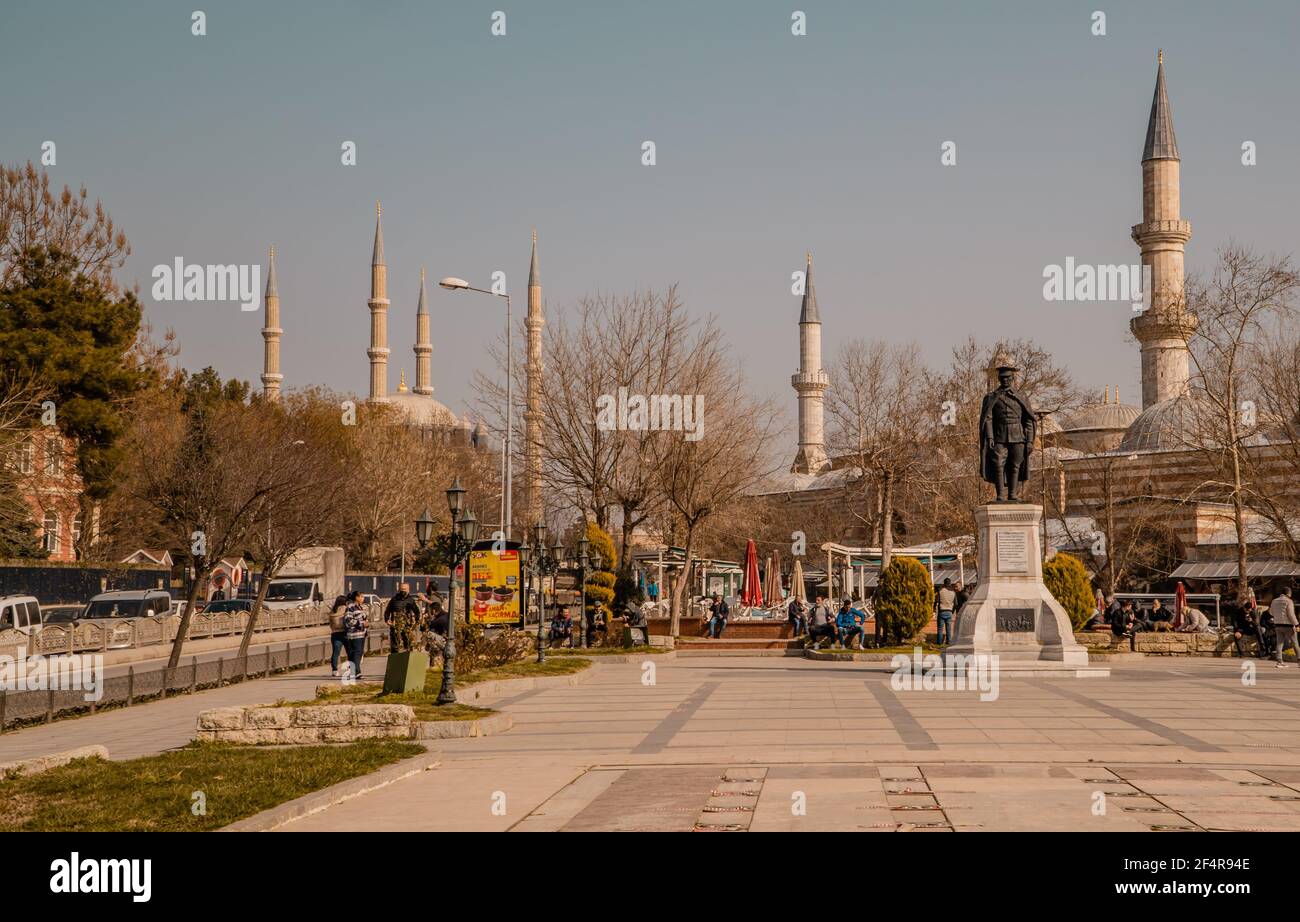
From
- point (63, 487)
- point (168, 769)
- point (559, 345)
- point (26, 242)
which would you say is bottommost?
point (168, 769)

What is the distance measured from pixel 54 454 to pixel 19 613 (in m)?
12.8

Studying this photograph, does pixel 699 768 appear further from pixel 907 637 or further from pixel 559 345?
pixel 559 345

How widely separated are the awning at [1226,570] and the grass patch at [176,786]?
4408 centimetres

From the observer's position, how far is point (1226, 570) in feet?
188

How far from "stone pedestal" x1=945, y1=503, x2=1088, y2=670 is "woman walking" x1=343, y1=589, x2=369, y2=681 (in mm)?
10431

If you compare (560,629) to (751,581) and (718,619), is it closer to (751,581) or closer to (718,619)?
(718,619)

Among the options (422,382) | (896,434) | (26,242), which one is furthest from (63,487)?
(422,382)

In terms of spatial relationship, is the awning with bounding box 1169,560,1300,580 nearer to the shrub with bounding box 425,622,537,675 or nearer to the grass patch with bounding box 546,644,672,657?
the grass patch with bounding box 546,644,672,657

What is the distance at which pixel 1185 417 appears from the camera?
6656cm

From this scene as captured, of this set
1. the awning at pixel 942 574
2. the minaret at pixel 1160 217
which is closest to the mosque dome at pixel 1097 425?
the minaret at pixel 1160 217

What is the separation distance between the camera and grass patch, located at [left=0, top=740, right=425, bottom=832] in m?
9.81

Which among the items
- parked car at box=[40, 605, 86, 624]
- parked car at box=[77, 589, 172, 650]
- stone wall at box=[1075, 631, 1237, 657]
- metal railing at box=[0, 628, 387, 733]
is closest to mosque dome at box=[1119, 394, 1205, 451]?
stone wall at box=[1075, 631, 1237, 657]

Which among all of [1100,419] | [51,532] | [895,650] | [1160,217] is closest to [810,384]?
[1100,419]

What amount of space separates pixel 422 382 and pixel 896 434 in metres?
83.4
